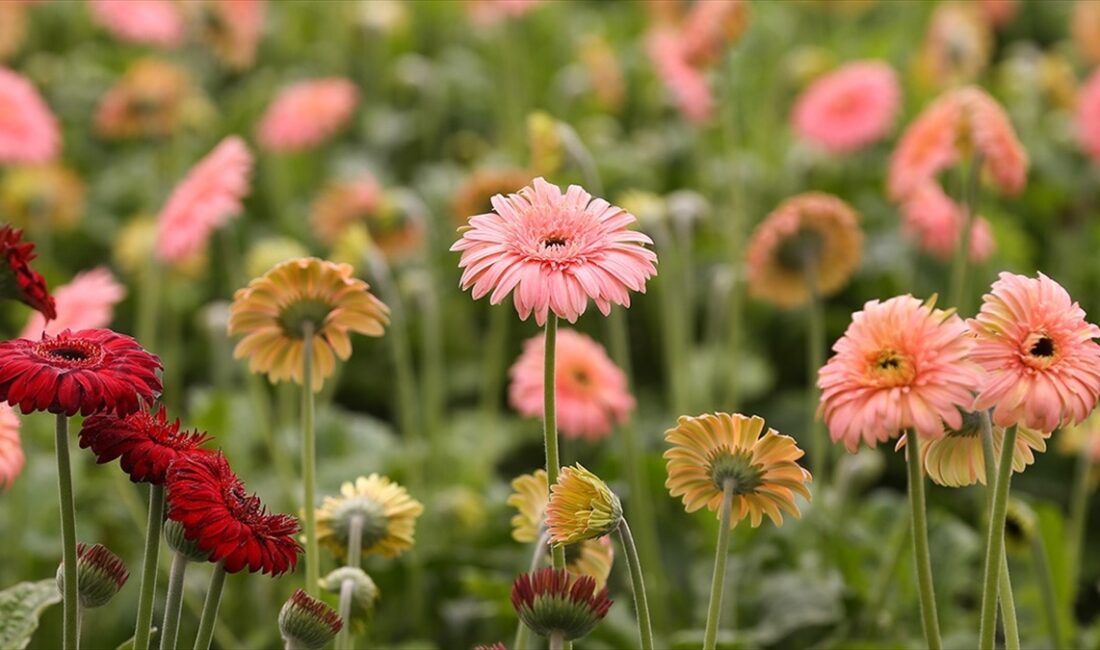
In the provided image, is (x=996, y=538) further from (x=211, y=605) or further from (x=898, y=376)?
(x=211, y=605)

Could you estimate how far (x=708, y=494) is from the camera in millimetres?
1180

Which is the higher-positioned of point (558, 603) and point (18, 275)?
point (18, 275)

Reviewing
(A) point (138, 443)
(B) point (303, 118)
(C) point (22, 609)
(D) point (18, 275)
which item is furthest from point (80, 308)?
(B) point (303, 118)

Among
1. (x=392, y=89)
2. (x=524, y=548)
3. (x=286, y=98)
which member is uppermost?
(x=392, y=89)

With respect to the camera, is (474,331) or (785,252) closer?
(785,252)

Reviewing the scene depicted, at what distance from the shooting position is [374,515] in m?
1.34

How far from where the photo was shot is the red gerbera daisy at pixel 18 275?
44.6 inches

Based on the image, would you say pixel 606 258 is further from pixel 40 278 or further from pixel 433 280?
pixel 433 280

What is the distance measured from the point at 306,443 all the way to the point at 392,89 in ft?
9.51

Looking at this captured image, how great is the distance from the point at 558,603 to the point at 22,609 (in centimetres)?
63

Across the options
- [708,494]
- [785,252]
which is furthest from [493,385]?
[708,494]

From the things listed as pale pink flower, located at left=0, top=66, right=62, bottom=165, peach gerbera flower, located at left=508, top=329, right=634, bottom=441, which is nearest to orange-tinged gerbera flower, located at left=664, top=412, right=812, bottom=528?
peach gerbera flower, located at left=508, top=329, right=634, bottom=441

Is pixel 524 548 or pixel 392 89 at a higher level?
pixel 392 89

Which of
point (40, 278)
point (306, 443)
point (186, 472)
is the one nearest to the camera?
point (186, 472)
